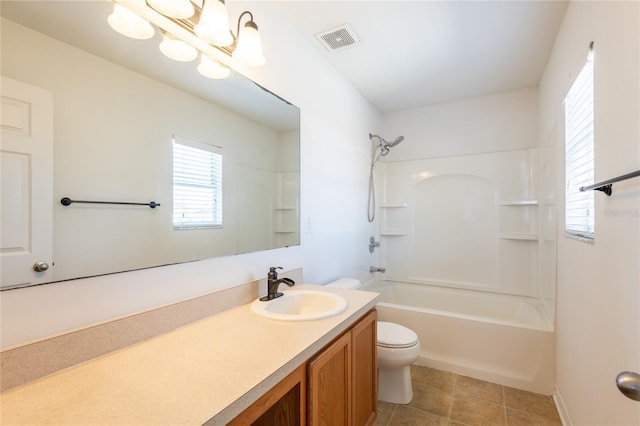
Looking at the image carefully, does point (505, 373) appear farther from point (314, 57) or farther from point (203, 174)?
point (314, 57)

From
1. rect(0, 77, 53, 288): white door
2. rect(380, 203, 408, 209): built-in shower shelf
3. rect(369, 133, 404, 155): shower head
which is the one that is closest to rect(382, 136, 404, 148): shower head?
rect(369, 133, 404, 155): shower head

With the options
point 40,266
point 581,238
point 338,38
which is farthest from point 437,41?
point 40,266

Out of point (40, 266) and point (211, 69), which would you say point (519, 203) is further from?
point (40, 266)

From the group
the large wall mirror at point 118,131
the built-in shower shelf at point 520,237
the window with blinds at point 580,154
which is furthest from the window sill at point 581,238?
the large wall mirror at point 118,131

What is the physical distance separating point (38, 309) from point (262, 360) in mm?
661

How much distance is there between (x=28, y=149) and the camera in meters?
0.79

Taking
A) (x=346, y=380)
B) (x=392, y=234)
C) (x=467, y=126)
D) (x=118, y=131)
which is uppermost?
(x=467, y=126)

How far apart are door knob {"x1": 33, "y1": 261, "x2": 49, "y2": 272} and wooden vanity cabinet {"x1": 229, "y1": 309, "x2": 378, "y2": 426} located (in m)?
0.70

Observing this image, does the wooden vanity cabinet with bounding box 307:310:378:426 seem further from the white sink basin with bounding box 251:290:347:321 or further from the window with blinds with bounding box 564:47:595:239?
the window with blinds with bounding box 564:47:595:239

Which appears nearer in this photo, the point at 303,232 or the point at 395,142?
the point at 303,232

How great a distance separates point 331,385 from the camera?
1.14 meters

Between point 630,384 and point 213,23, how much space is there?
1735 millimetres

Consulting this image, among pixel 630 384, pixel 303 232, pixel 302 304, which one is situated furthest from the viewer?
pixel 303 232

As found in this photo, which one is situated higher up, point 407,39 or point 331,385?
point 407,39
